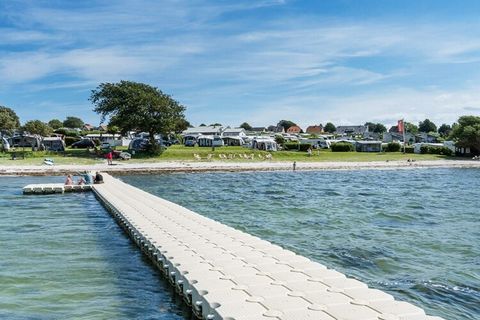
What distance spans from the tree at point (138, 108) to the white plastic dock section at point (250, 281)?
46.9 metres

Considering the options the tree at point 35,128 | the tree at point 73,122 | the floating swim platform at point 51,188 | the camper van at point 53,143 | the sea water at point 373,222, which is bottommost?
the sea water at point 373,222

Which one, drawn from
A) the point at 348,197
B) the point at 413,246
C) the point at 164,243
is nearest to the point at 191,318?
the point at 164,243

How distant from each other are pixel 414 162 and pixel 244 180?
29556 millimetres

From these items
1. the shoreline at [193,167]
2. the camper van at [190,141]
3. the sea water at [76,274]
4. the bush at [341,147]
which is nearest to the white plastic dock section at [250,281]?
the sea water at [76,274]

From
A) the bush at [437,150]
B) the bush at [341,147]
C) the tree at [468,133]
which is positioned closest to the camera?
the tree at [468,133]

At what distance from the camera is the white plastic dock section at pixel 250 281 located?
7.04m

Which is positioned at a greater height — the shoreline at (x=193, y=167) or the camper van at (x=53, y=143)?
the camper van at (x=53, y=143)

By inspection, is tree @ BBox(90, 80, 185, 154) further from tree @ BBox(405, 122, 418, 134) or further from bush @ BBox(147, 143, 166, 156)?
tree @ BBox(405, 122, 418, 134)

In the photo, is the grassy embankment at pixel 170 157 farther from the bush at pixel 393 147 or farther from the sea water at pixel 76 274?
the sea water at pixel 76 274

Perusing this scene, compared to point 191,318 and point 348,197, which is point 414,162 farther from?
point 191,318

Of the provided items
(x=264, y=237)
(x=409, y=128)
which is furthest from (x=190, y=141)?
(x=409, y=128)

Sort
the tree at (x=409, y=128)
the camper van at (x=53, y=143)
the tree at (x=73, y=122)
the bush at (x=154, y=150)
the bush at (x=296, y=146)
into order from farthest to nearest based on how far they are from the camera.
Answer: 1. the tree at (x=73, y=122)
2. the tree at (x=409, y=128)
3. the bush at (x=296, y=146)
4. the camper van at (x=53, y=143)
5. the bush at (x=154, y=150)

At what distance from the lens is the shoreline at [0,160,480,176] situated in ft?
153

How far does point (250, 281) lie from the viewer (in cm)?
877
